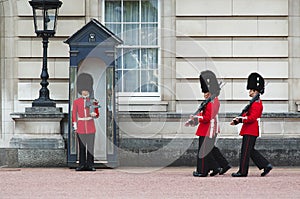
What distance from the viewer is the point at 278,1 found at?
17016mm

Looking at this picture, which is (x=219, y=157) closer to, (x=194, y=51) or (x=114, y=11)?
(x=194, y=51)

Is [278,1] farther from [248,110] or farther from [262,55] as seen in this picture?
[248,110]

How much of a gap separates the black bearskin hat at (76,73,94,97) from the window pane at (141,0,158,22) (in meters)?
2.02

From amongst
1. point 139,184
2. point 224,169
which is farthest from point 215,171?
point 139,184

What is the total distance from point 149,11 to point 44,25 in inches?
80.5

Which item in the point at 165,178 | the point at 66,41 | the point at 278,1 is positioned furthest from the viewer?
the point at 278,1

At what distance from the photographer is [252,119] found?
14578mm

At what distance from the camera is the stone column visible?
16203 millimetres

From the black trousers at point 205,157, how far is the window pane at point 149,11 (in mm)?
3289

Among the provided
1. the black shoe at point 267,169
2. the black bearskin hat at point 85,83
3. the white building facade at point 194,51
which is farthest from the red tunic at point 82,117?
the black shoe at point 267,169

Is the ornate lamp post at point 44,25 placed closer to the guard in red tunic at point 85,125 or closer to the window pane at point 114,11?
the guard in red tunic at point 85,125

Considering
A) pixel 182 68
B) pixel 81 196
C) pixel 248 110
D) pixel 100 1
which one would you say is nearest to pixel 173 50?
pixel 182 68

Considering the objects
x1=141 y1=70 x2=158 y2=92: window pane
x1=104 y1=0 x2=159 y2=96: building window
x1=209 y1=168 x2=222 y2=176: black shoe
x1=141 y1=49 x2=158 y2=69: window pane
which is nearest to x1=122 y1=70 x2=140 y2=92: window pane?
x1=104 y1=0 x2=159 y2=96: building window

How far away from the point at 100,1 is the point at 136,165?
296cm
